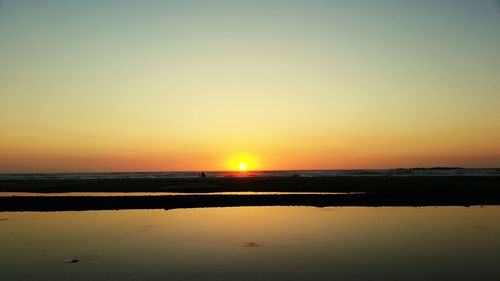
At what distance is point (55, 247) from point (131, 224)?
8663mm

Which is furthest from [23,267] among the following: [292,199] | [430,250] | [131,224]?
[292,199]

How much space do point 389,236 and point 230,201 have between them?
24.7 meters

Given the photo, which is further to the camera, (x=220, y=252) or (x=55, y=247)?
(x=55, y=247)

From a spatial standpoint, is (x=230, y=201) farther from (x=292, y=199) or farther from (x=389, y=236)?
(x=389, y=236)

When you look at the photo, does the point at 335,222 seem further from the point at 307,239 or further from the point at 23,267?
the point at 23,267

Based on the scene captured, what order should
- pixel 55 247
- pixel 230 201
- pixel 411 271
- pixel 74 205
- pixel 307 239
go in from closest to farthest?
pixel 411 271 < pixel 55 247 < pixel 307 239 < pixel 74 205 < pixel 230 201

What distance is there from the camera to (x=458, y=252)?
64.2 feet

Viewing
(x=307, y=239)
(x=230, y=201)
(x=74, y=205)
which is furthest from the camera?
(x=230, y=201)

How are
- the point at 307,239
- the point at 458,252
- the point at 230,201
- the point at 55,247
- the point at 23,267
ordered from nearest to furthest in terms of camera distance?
the point at 23,267 → the point at 458,252 → the point at 55,247 → the point at 307,239 → the point at 230,201

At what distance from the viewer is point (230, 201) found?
46781 millimetres

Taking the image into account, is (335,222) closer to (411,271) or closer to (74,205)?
(411,271)

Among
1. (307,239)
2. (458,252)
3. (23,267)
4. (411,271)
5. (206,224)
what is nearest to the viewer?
(411,271)

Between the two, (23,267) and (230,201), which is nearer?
(23,267)

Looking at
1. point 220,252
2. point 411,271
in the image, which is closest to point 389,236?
point 411,271
